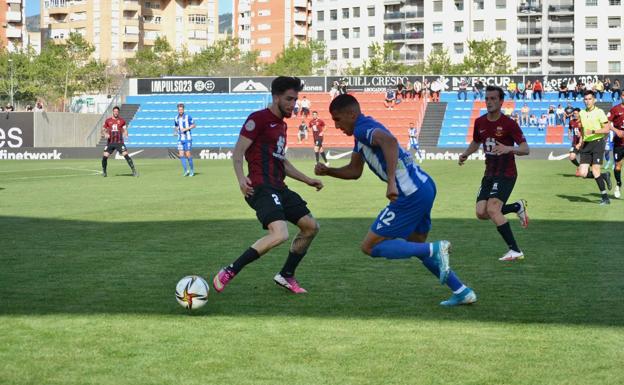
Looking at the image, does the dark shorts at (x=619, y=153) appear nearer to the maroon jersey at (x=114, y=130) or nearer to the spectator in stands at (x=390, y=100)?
the maroon jersey at (x=114, y=130)

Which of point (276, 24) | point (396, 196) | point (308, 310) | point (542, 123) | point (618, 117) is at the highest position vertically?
point (276, 24)

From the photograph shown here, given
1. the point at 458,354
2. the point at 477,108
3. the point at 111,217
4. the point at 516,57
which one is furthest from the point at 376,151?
the point at 516,57

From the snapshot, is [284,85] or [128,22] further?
[128,22]

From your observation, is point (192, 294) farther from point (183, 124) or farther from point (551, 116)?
point (551, 116)

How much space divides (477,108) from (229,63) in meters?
47.5

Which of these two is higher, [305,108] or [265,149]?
[305,108]

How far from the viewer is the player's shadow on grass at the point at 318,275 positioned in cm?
808

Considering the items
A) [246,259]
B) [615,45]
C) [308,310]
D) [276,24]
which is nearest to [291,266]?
[246,259]

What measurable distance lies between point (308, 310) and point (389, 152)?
1.50m

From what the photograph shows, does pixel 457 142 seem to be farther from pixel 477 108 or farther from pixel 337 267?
pixel 337 267

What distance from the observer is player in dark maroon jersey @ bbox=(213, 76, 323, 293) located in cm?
858

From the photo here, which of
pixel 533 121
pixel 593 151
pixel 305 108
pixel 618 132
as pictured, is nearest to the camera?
pixel 593 151

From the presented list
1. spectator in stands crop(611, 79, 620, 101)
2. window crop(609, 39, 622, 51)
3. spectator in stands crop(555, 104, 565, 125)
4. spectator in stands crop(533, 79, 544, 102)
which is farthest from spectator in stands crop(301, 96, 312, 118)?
window crop(609, 39, 622, 51)

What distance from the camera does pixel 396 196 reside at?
8.01 m
